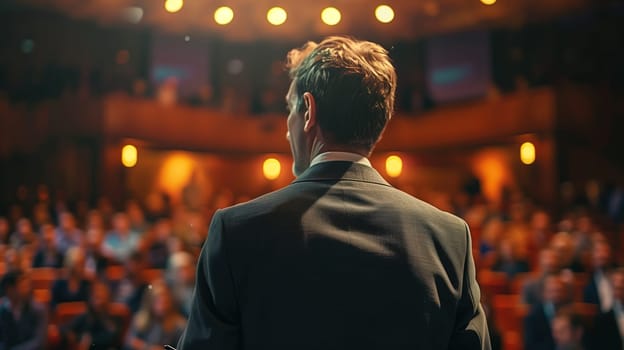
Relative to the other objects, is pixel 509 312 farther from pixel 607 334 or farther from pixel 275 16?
pixel 275 16

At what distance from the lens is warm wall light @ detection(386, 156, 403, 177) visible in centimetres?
981

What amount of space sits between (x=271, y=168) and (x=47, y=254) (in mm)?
4788

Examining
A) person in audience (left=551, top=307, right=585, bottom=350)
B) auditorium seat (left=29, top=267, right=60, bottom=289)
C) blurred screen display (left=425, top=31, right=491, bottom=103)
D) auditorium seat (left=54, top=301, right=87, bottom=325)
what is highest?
blurred screen display (left=425, top=31, right=491, bottom=103)

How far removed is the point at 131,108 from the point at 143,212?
188 centimetres

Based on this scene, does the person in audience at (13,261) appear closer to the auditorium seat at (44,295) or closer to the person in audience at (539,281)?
the auditorium seat at (44,295)

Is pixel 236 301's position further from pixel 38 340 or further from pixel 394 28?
pixel 394 28

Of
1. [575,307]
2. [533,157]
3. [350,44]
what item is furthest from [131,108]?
[350,44]

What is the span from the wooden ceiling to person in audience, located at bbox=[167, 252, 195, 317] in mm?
4281

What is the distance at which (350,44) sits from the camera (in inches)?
37.8

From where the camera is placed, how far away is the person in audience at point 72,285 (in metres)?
4.75

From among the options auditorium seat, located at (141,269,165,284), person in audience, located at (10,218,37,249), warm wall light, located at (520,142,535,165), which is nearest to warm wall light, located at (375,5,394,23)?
auditorium seat, located at (141,269,165,284)

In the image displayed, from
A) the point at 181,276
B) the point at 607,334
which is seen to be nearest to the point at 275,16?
the point at 181,276

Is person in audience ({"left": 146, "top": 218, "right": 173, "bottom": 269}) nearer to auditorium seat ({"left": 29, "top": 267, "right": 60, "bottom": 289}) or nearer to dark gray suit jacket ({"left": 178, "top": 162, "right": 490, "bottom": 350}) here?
auditorium seat ({"left": 29, "top": 267, "right": 60, "bottom": 289})

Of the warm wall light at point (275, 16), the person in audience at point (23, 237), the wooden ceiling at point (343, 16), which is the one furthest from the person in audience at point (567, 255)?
the person in audience at point (23, 237)
